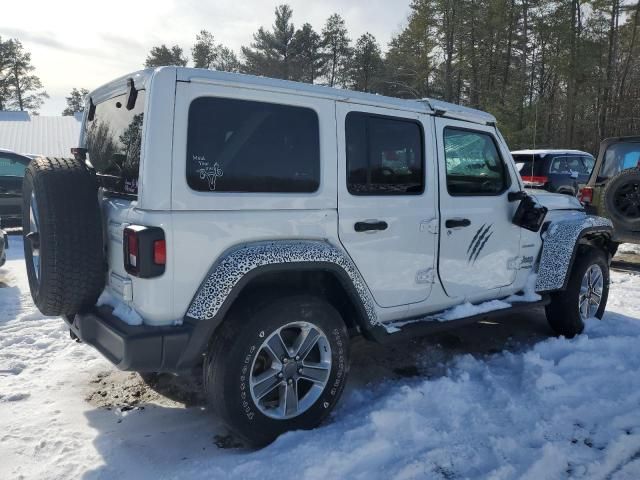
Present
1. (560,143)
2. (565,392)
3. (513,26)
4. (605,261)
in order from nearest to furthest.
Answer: (565,392)
(605,261)
(560,143)
(513,26)

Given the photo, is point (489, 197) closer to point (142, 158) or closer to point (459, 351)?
point (459, 351)

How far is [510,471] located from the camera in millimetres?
2600

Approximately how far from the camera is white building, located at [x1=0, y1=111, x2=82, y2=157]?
69.0 ft

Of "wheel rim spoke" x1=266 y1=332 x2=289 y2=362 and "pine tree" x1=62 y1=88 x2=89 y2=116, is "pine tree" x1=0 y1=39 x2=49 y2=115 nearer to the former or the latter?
"pine tree" x1=62 y1=88 x2=89 y2=116

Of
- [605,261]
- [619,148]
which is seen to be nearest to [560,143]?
[619,148]

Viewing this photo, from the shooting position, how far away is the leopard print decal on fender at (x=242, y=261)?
103 inches

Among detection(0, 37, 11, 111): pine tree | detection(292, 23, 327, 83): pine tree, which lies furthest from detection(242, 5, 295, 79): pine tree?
detection(0, 37, 11, 111): pine tree

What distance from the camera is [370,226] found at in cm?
319

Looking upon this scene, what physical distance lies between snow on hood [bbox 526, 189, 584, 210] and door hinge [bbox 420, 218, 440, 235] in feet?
4.36

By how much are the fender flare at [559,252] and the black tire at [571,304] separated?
10cm

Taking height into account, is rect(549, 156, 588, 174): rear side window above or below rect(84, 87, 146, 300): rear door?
above

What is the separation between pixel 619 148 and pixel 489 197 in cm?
525

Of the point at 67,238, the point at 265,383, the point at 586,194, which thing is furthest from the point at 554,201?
the point at 586,194

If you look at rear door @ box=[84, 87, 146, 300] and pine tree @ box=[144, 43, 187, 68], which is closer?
rear door @ box=[84, 87, 146, 300]
